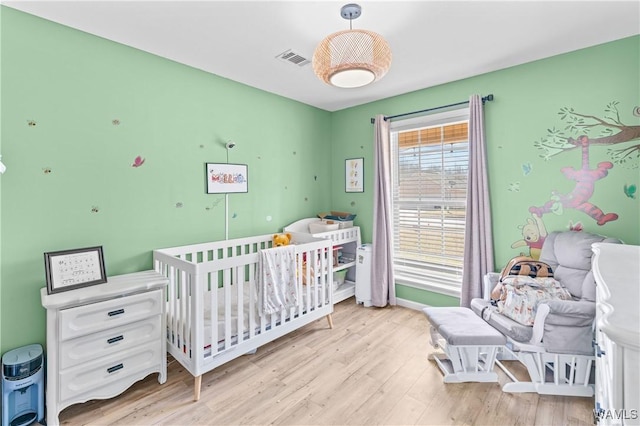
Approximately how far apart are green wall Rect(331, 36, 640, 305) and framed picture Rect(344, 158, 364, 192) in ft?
3.32

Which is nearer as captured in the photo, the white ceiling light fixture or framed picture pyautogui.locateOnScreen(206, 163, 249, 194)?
the white ceiling light fixture

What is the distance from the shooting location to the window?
10.1 ft

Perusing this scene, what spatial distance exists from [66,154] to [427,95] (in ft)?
10.6

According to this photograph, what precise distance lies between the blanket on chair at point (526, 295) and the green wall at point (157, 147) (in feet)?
2.02

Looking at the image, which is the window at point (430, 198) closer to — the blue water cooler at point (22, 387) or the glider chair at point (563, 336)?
the glider chair at point (563, 336)

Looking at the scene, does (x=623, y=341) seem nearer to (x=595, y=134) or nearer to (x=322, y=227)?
(x=595, y=134)

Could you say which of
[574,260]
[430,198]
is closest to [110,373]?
[430,198]

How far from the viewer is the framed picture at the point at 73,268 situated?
180 cm

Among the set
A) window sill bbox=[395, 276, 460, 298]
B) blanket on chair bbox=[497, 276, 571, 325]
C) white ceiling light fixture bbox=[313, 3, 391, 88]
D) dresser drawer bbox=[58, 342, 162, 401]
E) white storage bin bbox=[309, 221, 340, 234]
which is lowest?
dresser drawer bbox=[58, 342, 162, 401]

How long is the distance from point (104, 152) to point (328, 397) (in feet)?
7.67

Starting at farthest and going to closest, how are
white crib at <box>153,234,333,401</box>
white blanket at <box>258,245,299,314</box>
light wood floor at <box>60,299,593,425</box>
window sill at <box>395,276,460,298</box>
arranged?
1. window sill at <box>395,276,460,298</box>
2. white blanket at <box>258,245,299,314</box>
3. white crib at <box>153,234,333,401</box>
4. light wood floor at <box>60,299,593,425</box>

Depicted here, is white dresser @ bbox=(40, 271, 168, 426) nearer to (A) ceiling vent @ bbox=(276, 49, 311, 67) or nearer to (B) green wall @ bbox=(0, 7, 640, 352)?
(B) green wall @ bbox=(0, 7, 640, 352)

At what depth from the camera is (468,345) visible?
1938 mm

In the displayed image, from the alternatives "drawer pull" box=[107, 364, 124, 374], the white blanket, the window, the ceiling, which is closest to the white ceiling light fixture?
the ceiling
